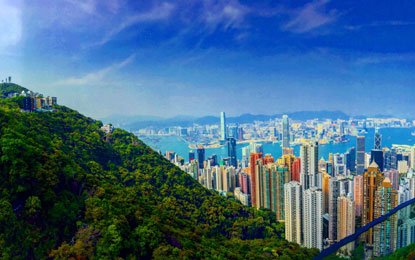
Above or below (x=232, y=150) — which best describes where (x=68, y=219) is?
above

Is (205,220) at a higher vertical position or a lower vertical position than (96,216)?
lower

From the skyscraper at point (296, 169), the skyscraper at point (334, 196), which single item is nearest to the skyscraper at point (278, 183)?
the skyscraper at point (296, 169)

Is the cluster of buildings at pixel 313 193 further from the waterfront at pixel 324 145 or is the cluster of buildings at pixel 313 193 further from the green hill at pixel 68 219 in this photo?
the waterfront at pixel 324 145

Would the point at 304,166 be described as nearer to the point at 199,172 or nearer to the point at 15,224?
the point at 199,172

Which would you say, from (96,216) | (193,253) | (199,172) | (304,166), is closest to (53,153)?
(96,216)

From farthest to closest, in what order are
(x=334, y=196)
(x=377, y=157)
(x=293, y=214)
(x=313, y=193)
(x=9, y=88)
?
(x=377, y=157), (x=9, y=88), (x=334, y=196), (x=293, y=214), (x=313, y=193)

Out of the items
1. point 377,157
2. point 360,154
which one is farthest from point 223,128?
point 377,157

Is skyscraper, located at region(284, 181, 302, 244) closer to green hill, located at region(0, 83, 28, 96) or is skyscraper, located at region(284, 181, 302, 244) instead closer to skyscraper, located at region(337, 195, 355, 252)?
skyscraper, located at region(337, 195, 355, 252)

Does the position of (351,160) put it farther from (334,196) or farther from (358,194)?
(334,196)
